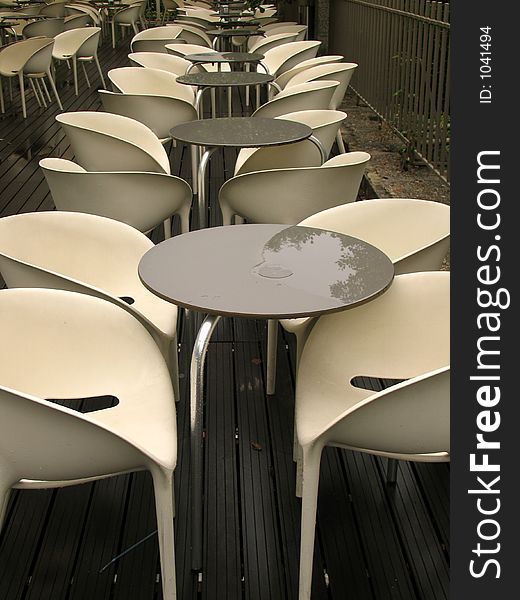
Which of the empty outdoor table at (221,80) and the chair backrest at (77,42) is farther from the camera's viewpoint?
the chair backrest at (77,42)

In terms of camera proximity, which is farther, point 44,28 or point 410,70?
point 44,28

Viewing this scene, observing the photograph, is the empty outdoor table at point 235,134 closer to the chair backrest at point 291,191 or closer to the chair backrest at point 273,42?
the chair backrest at point 291,191

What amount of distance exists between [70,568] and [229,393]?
110 centimetres

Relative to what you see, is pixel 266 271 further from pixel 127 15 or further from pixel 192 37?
pixel 127 15

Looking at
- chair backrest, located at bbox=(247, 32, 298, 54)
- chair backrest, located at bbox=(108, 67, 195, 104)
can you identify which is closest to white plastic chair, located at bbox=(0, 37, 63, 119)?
chair backrest, located at bbox=(247, 32, 298, 54)

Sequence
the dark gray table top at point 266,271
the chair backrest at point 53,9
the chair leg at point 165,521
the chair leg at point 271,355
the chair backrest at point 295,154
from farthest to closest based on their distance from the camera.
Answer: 1. the chair backrest at point 53,9
2. the chair backrest at point 295,154
3. the chair leg at point 271,355
4. the dark gray table top at point 266,271
5. the chair leg at point 165,521

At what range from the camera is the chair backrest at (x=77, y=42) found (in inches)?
381

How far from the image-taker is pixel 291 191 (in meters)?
3.51

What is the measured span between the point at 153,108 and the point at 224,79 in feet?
2.42

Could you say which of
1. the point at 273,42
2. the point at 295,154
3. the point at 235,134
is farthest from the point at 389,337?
the point at 273,42

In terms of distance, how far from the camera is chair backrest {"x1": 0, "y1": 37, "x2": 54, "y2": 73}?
331 inches

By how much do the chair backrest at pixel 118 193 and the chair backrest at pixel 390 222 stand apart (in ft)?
2.80

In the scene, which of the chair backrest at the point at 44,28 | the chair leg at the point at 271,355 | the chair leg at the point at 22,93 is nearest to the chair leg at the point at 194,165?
the chair leg at the point at 271,355

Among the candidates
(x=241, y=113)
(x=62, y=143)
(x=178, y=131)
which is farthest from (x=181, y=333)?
(x=241, y=113)
